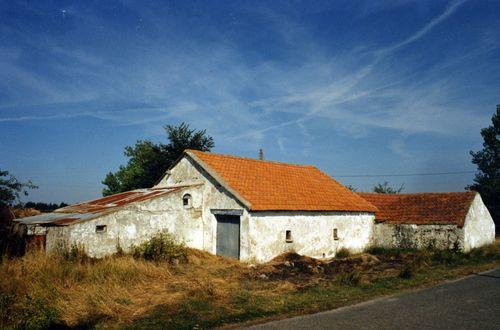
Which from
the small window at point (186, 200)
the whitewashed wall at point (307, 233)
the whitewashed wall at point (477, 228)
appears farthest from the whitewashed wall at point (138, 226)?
the whitewashed wall at point (477, 228)

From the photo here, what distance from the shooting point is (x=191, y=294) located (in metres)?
9.63

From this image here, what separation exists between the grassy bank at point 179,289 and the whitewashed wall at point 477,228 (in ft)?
13.3

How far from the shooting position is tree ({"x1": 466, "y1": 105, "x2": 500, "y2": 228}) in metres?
34.5

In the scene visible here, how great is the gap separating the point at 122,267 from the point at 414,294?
8977 millimetres

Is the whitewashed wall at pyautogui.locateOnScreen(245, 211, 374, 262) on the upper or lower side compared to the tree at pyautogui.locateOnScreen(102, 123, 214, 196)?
lower

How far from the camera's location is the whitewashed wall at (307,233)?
15.2 m

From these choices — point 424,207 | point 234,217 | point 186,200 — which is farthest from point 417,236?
point 186,200

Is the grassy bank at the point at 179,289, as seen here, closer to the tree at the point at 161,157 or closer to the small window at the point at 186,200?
the small window at the point at 186,200

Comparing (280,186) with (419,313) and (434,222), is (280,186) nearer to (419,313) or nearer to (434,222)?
(434,222)

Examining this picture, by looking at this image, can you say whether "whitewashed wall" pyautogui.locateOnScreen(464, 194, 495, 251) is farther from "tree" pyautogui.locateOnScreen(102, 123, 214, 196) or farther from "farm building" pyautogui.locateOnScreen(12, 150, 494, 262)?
"tree" pyautogui.locateOnScreen(102, 123, 214, 196)

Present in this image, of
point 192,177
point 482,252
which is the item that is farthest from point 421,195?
point 192,177

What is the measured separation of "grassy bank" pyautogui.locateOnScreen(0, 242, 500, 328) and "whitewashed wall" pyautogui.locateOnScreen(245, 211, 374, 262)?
1.10m

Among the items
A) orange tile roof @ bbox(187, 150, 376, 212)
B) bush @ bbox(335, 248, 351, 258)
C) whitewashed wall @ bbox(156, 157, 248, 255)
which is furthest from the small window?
bush @ bbox(335, 248, 351, 258)

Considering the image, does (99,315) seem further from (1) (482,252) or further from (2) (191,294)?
(1) (482,252)
